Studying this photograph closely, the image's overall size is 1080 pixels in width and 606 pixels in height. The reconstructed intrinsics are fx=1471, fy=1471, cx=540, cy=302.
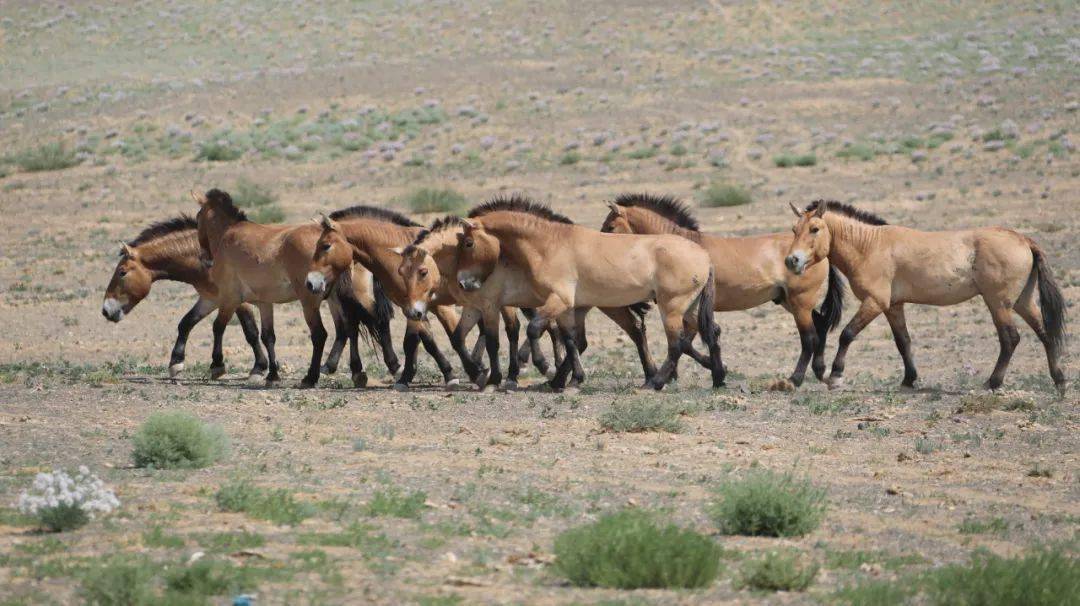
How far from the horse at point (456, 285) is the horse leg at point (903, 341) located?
9.06ft

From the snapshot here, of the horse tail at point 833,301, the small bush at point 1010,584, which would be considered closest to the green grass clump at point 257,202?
the horse tail at point 833,301

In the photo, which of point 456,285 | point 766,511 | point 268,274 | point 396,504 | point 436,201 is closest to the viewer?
point 766,511

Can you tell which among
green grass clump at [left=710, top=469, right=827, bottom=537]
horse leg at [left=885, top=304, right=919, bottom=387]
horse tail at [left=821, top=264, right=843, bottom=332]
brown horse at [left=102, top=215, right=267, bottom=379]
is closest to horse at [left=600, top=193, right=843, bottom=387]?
horse tail at [left=821, top=264, right=843, bottom=332]

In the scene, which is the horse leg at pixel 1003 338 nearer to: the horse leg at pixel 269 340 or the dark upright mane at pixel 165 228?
the horse leg at pixel 269 340

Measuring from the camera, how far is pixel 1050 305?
52.0 ft

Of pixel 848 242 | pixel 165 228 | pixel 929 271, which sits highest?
pixel 165 228

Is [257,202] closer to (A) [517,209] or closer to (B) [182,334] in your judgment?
(B) [182,334]

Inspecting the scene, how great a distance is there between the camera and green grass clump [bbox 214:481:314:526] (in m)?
8.99

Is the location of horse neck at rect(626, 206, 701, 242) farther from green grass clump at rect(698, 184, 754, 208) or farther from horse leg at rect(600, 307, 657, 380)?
green grass clump at rect(698, 184, 754, 208)

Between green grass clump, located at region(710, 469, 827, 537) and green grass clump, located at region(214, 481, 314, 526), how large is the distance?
8.54ft

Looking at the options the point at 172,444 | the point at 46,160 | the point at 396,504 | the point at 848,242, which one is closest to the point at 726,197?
the point at 848,242

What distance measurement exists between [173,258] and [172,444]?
726 cm

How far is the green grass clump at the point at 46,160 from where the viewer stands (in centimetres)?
4131

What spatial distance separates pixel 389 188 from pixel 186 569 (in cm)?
3022
